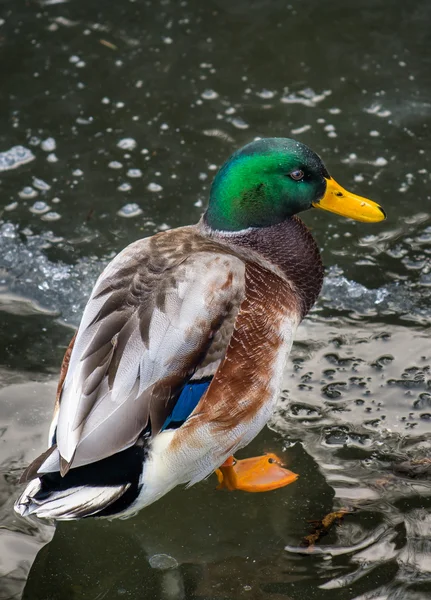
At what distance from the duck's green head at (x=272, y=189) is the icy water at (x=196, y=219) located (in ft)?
2.46

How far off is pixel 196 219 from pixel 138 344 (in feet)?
6.49

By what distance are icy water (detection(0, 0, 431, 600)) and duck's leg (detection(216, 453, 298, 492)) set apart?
6 centimetres

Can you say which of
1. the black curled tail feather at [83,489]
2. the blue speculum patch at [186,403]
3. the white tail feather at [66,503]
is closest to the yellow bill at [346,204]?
the blue speculum patch at [186,403]

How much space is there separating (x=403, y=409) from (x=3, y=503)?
166 cm

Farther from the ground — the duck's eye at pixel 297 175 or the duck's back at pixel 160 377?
the duck's eye at pixel 297 175

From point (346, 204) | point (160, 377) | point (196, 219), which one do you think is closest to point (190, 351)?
point (160, 377)

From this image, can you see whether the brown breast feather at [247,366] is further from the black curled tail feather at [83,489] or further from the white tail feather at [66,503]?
the white tail feather at [66,503]

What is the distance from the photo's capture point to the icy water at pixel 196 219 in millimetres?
3332

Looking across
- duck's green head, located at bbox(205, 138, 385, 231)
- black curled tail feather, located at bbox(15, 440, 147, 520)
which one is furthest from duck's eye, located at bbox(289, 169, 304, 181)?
black curled tail feather, located at bbox(15, 440, 147, 520)

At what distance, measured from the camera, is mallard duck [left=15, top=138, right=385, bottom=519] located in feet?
10.00

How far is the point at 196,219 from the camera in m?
5.01

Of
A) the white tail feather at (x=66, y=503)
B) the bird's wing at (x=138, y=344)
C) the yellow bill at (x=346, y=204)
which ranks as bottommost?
the white tail feather at (x=66, y=503)

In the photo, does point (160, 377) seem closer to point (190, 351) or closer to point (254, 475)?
point (190, 351)

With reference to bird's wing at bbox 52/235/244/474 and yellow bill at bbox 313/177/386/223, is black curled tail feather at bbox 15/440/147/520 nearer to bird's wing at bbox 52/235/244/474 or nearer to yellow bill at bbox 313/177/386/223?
bird's wing at bbox 52/235/244/474
